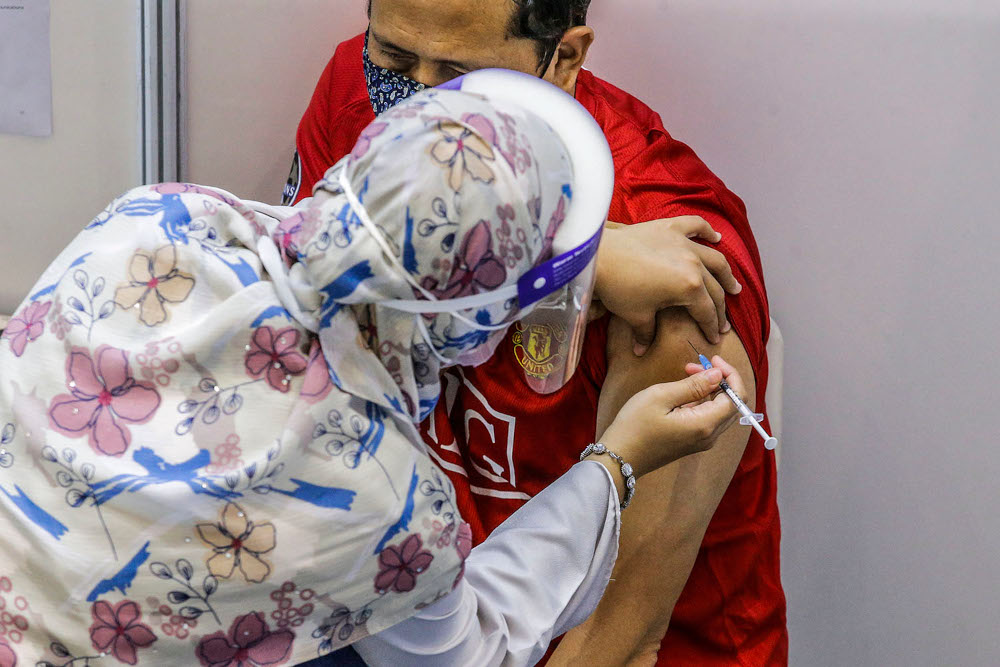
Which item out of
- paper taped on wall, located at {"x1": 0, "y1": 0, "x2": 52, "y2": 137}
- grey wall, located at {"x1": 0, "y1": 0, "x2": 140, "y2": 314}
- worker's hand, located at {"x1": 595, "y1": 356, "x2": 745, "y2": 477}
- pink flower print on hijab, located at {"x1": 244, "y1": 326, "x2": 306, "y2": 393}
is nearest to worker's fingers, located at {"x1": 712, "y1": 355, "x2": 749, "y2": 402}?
worker's hand, located at {"x1": 595, "y1": 356, "x2": 745, "y2": 477}

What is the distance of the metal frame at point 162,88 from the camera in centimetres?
168

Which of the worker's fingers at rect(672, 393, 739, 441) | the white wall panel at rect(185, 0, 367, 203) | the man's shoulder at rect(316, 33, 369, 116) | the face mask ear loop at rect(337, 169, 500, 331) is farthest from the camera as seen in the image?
the white wall panel at rect(185, 0, 367, 203)

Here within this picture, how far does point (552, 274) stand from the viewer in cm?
85

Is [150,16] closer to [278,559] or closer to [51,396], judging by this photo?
[51,396]

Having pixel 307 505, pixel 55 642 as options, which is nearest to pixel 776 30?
pixel 307 505

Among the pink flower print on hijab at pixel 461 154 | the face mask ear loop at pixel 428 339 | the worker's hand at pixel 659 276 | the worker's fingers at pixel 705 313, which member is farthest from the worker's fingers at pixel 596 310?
the pink flower print on hijab at pixel 461 154

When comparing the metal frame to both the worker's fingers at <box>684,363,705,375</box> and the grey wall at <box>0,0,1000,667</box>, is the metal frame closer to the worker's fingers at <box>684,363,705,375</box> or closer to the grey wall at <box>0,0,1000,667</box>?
the grey wall at <box>0,0,1000,667</box>

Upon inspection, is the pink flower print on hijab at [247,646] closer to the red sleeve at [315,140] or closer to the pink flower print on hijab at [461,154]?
the pink flower print on hijab at [461,154]

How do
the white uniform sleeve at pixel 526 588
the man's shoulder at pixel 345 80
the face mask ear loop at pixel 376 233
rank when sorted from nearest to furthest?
1. the face mask ear loop at pixel 376 233
2. the white uniform sleeve at pixel 526 588
3. the man's shoulder at pixel 345 80

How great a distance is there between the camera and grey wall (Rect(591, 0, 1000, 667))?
143 centimetres

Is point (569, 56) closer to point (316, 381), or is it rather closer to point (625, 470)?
point (625, 470)

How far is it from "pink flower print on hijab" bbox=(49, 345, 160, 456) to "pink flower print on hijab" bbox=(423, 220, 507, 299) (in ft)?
0.91

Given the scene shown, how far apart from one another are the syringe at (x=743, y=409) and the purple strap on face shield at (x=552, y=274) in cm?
27

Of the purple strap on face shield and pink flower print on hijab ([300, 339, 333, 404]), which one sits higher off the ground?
the purple strap on face shield
